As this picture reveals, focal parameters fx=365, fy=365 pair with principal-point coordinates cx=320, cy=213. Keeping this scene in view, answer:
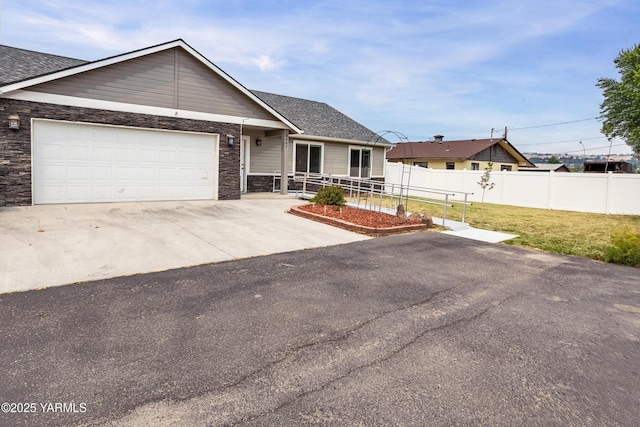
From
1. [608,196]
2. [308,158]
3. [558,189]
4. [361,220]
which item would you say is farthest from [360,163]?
[608,196]

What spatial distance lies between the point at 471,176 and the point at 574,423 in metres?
21.4

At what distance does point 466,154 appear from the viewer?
31.6 meters

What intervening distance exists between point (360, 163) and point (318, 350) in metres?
17.4

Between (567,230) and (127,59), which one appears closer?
(127,59)

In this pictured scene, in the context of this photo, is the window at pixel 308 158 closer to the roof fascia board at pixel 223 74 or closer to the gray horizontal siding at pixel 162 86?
the roof fascia board at pixel 223 74

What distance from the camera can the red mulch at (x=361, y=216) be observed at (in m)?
9.95

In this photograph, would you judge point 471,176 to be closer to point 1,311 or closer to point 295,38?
point 295,38

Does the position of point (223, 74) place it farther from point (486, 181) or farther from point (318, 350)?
point (486, 181)

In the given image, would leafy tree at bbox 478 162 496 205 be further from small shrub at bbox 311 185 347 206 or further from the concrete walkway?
small shrub at bbox 311 185 347 206

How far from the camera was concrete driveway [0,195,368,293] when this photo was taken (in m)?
5.47

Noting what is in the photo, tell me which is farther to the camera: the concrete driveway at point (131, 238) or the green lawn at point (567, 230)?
the green lawn at point (567, 230)

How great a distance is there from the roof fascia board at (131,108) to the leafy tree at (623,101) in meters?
14.2

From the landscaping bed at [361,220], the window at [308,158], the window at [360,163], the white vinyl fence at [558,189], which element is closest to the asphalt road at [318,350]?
the landscaping bed at [361,220]

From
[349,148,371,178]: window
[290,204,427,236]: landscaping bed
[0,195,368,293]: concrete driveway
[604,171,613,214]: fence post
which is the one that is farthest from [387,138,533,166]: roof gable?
[0,195,368,293]: concrete driveway
